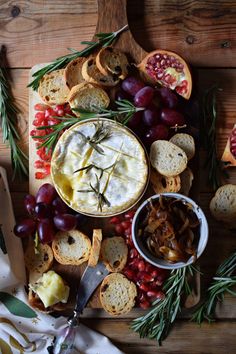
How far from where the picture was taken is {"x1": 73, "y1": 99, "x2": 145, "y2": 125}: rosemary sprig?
65.9 inches

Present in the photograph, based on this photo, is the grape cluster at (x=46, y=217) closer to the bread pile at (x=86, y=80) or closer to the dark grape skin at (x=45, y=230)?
the dark grape skin at (x=45, y=230)

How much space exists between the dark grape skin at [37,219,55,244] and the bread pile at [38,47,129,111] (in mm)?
363

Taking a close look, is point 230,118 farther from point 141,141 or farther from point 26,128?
point 26,128

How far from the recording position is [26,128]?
6.06 feet

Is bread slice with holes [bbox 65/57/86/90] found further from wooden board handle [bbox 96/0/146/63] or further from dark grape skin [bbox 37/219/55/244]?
dark grape skin [bbox 37/219/55/244]

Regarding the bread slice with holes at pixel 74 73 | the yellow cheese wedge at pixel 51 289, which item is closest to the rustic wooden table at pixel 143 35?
the bread slice with holes at pixel 74 73

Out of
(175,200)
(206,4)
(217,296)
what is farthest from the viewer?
(206,4)

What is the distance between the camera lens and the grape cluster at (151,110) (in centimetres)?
170

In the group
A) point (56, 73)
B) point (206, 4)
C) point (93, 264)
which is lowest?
point (93, 264)

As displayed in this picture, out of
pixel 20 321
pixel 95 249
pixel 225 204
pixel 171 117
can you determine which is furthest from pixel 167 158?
pixel 20 321

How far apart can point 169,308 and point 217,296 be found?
0.54ft

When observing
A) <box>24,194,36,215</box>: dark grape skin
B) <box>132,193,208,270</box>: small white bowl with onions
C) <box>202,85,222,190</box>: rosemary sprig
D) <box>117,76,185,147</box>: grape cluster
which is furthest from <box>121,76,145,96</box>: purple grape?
<box>24,194,36,215</box>: dark grape skin

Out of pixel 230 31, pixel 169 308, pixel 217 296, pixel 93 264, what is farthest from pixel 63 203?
pixel 230 31

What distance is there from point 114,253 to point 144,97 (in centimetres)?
49
